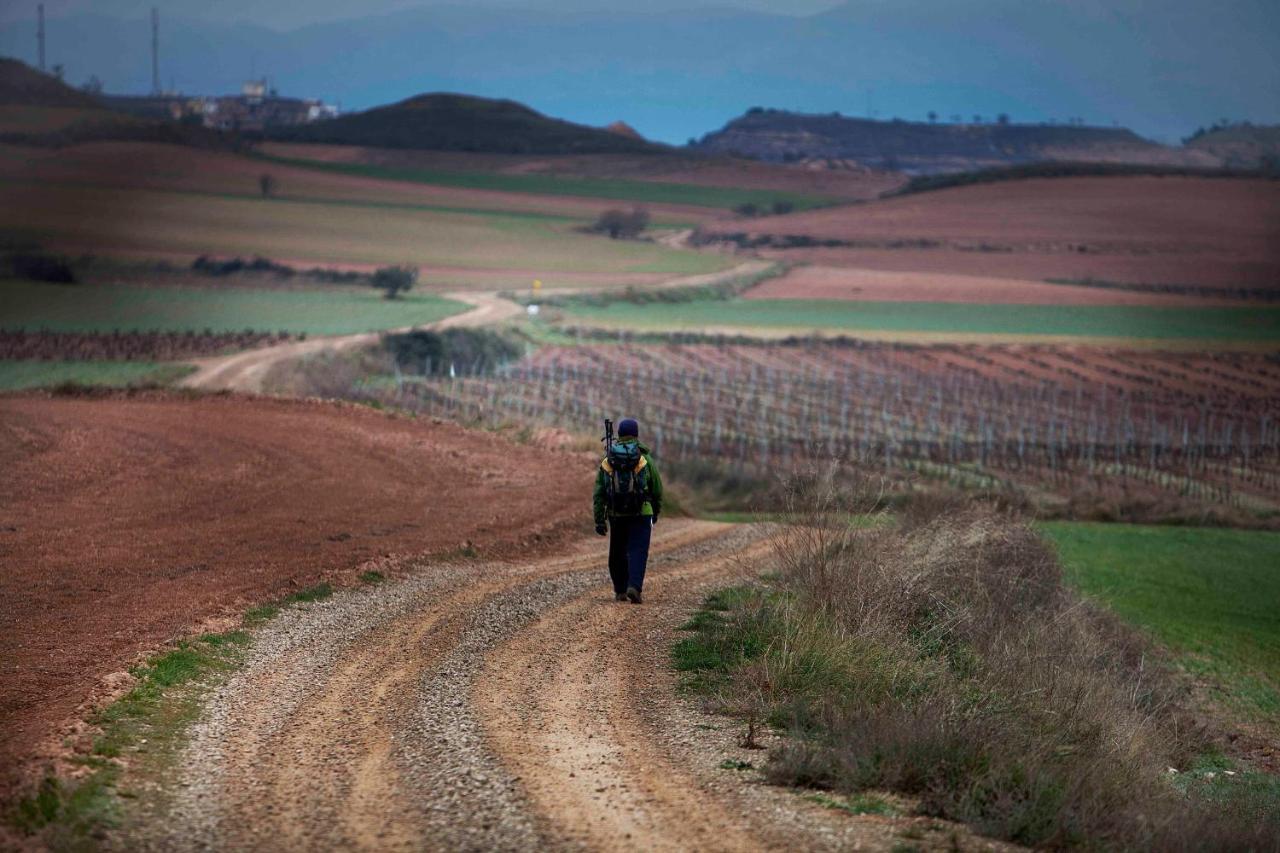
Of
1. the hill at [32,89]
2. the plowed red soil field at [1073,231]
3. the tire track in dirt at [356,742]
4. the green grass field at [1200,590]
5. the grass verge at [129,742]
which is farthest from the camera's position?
the hill at [32,89]

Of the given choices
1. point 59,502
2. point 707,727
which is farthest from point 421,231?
point 707,727

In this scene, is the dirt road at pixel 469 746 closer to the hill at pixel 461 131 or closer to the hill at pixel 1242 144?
the hill at pixel 1242 144

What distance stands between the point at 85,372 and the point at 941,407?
1089 inches

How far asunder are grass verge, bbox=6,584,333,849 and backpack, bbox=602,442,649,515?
369 cm

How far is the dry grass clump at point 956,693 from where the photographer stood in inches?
356

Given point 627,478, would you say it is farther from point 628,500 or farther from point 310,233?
point 310,233

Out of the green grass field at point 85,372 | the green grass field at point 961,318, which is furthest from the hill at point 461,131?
the green grass field at point 85,372

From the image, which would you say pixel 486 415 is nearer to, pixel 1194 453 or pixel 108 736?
pixel 1194 453

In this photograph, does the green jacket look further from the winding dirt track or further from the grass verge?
the winding dirt track

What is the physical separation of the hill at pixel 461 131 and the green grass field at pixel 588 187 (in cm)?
1422

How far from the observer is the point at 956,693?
1119cm

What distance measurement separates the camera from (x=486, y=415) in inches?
1511

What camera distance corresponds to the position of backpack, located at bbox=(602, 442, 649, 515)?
1485 cm

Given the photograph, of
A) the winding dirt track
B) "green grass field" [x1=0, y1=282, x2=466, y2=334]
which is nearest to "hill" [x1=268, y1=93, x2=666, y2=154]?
"green grass field" [x1=0, y1=282, x2=466, y2=334]
